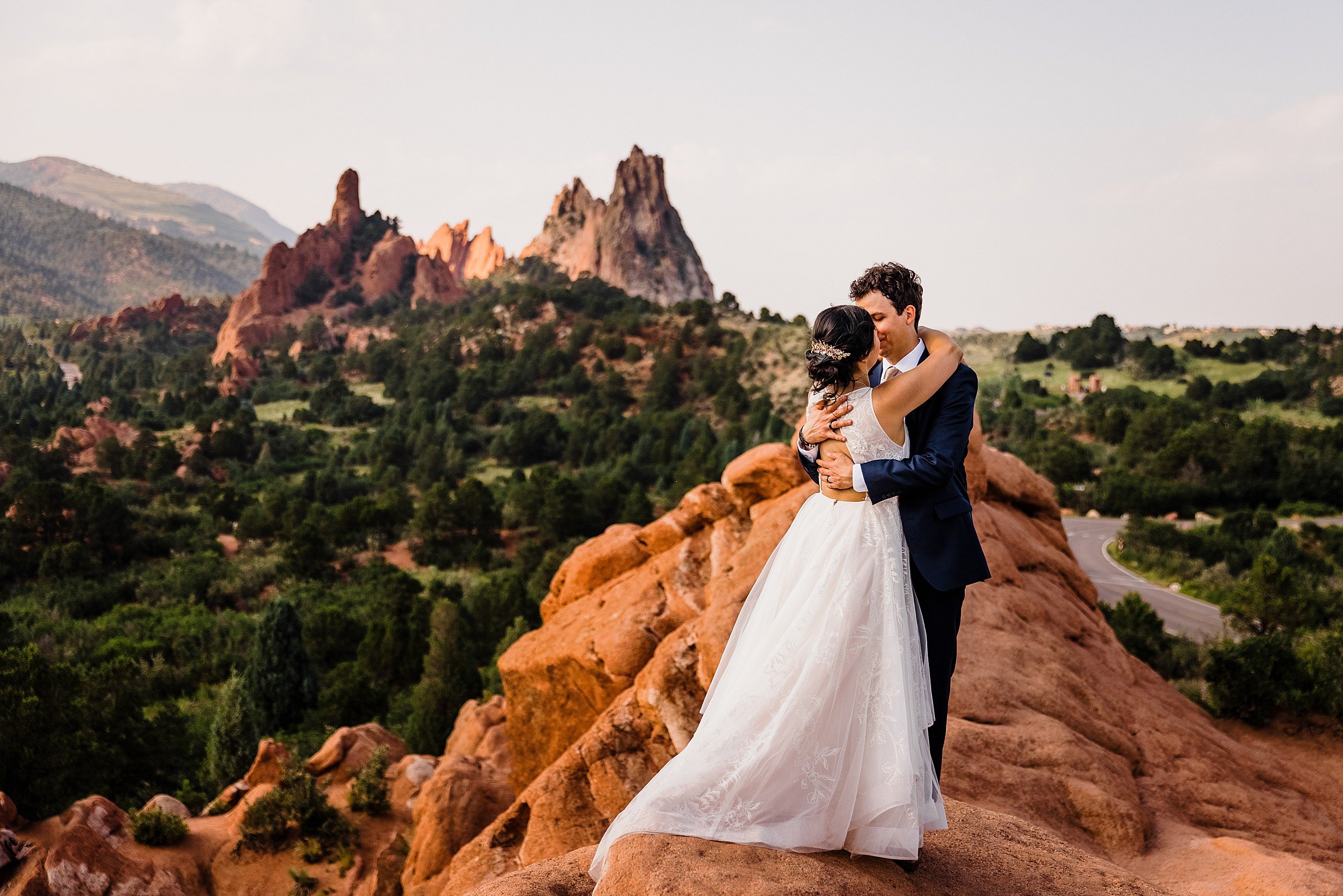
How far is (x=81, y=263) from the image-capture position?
15538 centimetres

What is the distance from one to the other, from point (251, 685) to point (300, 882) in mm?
11769

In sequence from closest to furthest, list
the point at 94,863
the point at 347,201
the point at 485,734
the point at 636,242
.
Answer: the point at 94,863 → the point at 485,734 → the point at 347,201 → the point at 636,242

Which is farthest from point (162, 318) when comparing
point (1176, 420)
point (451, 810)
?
point (451, 810)

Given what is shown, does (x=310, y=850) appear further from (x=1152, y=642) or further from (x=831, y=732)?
(x=1152, y=642)

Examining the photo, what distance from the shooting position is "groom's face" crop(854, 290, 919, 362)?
3.85 meters

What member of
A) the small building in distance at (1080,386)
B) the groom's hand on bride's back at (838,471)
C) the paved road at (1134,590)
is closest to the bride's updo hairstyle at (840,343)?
the groom's hand on bride's back at (838,471)

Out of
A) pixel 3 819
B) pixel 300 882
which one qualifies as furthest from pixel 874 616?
pixel 3 819

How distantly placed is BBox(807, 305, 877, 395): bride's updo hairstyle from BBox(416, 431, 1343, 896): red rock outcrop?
2170 mm

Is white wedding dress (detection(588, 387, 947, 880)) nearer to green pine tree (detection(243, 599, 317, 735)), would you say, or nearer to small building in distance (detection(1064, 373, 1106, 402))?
green pine tree (detection(243, 599, 317, 735))

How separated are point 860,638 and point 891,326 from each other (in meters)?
1.45

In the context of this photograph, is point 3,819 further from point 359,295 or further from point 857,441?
point 359,295

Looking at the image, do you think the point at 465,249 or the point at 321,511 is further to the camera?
the point at 465,249

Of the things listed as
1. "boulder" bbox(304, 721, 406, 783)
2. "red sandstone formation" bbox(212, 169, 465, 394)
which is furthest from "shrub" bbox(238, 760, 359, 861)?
"red sandstone formation" bbox(212, 169, 465, 394)

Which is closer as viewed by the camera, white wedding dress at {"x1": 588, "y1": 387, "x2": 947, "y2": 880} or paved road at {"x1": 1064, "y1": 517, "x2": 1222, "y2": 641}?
white wedding dress at {"x1": 588, "y1": 387, "x2": 947, "y2": 880}
